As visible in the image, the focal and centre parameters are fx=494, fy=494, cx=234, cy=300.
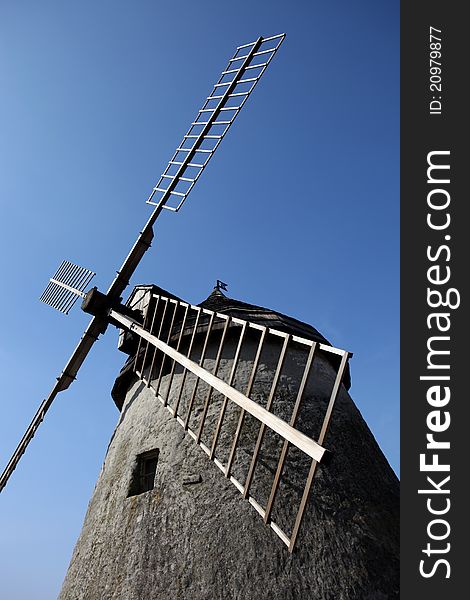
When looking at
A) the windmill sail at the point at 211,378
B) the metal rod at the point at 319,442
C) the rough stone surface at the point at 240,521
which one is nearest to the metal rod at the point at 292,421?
the windmill sail at the point at 211,378

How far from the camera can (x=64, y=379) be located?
7207 millimetres

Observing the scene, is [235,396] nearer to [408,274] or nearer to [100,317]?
[408,274]

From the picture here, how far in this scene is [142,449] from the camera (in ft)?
15.9

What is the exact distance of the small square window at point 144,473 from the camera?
462 centimetres

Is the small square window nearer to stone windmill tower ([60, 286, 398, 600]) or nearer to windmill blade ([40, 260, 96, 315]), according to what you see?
stone windmill tower ([60, 286, 398, 600])

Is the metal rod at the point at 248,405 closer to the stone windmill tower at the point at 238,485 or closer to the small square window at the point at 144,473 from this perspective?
the stone windmill tower at the point at 238,485

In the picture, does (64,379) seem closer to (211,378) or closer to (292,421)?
(211,378)

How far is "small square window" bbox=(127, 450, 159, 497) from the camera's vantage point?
4621 millimetres

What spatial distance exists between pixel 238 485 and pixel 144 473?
1570 millimetres

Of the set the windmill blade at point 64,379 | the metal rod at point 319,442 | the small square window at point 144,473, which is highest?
the windmill blade at point 64,379

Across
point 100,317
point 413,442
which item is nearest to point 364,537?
point 413,442

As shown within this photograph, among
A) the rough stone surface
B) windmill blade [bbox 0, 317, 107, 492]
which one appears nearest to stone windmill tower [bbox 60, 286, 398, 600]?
the rough stone surface

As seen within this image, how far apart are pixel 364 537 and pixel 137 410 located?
277 centimetres

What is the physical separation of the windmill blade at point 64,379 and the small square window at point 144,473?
2731 millimetres
